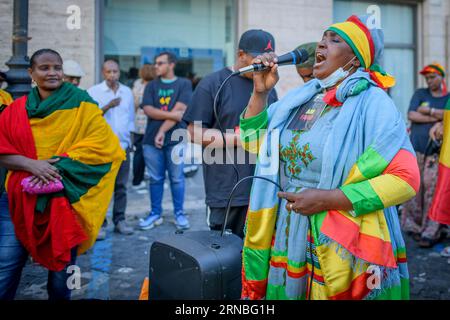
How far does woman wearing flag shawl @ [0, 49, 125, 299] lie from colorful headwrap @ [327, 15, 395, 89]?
1.90 meters


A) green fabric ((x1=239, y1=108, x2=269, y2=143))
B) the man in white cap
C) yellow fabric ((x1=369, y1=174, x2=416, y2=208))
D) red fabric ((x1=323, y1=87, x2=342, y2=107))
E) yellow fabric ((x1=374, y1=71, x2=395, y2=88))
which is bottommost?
yellow fabric ((x1=369, y1=174, x2=416, y2=208))

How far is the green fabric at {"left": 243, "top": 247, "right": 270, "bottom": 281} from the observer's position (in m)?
2.16

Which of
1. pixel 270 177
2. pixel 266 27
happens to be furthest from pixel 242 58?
pixel 266 27

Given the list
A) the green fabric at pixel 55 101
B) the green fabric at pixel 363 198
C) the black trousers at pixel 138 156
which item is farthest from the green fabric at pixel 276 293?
the black trousers at pixel 138 156

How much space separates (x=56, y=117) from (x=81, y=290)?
1526 millimetres

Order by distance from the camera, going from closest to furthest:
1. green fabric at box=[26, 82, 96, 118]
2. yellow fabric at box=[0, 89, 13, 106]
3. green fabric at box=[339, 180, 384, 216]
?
green fabric at box=[339, 180, 384, 216]
green fabric at box=[26, 82, 96, 118]
yellow fabric at box=[0, 89, 13, 106]

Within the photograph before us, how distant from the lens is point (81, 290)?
154 inches

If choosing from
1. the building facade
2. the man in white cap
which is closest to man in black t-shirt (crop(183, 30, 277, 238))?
the man in white cap

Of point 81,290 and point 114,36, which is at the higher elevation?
point 114,36

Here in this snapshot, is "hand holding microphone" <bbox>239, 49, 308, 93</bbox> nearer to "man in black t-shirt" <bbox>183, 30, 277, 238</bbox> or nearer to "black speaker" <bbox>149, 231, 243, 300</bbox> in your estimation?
"black speaker" <bbox>149, 231, 243, 300</bbox>

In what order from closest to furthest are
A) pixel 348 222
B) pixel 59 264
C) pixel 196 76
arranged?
pixel 348 222
pixel 59 264
pixel 196 76

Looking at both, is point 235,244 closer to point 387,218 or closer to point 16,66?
point 387,218

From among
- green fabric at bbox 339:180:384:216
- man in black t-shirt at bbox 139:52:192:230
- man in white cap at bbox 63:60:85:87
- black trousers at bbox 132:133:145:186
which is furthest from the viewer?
black trousers at bbox 132:133:145:186

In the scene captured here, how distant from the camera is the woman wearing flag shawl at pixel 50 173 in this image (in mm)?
3086
